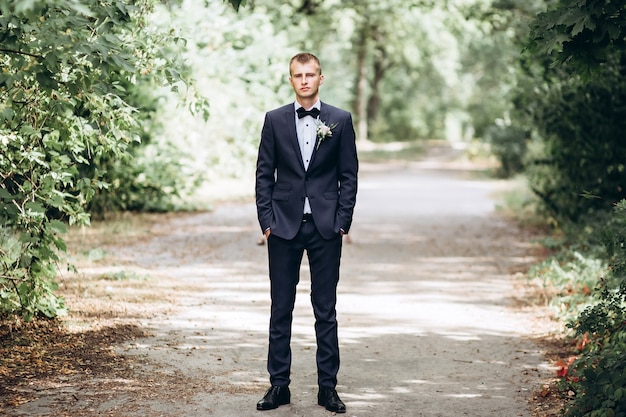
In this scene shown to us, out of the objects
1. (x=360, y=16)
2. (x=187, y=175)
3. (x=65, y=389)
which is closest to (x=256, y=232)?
(x=187, y=175)

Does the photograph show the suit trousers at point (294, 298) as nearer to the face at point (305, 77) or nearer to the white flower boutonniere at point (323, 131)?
the white flower boutonniere at point (323, 131)

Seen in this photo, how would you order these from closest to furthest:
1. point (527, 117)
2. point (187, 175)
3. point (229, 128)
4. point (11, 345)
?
point (11, 345) → point (527, 117) → point (187, 175) → point (229, 128)

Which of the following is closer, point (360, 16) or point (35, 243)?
point (35, 243)

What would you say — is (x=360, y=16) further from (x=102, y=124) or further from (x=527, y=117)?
(x=102, y=124)

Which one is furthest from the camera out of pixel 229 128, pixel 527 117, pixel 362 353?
pixel 229 128

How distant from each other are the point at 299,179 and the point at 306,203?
0.16m

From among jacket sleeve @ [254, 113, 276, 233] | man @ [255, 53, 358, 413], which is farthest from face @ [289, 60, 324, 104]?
jacket sleeve @ [254, 113, 276, 233]

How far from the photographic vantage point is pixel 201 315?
8.24m

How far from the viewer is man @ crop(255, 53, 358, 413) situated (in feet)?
17.4

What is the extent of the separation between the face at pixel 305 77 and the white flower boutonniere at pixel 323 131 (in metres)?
0.19

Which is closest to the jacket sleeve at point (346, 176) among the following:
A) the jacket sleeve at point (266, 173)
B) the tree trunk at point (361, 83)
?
the jacket sleeve at point (266, 173)

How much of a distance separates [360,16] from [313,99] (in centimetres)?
2488

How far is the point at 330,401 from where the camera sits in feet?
17.6

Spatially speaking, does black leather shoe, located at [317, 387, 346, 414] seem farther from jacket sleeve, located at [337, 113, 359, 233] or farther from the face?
the face
